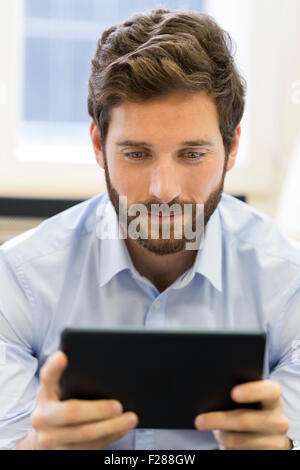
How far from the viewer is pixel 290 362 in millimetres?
980

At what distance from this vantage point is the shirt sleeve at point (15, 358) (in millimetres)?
919

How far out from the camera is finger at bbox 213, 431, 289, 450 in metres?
0.72

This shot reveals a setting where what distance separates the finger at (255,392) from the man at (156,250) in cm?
28

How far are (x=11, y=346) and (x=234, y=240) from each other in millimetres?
464

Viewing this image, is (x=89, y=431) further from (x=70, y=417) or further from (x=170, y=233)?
(x=170, y=233)

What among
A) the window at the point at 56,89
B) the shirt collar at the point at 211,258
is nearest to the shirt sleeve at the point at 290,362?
the shirt collar at the point at 211,258

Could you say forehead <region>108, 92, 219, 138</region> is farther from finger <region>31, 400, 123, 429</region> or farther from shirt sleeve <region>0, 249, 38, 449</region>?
finger <region>31, 400, 123, 429</region>

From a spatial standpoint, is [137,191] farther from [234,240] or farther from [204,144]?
[234,240]

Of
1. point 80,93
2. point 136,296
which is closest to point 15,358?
point 136,296

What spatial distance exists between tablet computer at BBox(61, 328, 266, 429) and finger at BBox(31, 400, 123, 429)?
10 millimetres

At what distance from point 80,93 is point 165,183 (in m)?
1.28

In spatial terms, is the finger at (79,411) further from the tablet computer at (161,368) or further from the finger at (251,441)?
the finger at (251,441)
